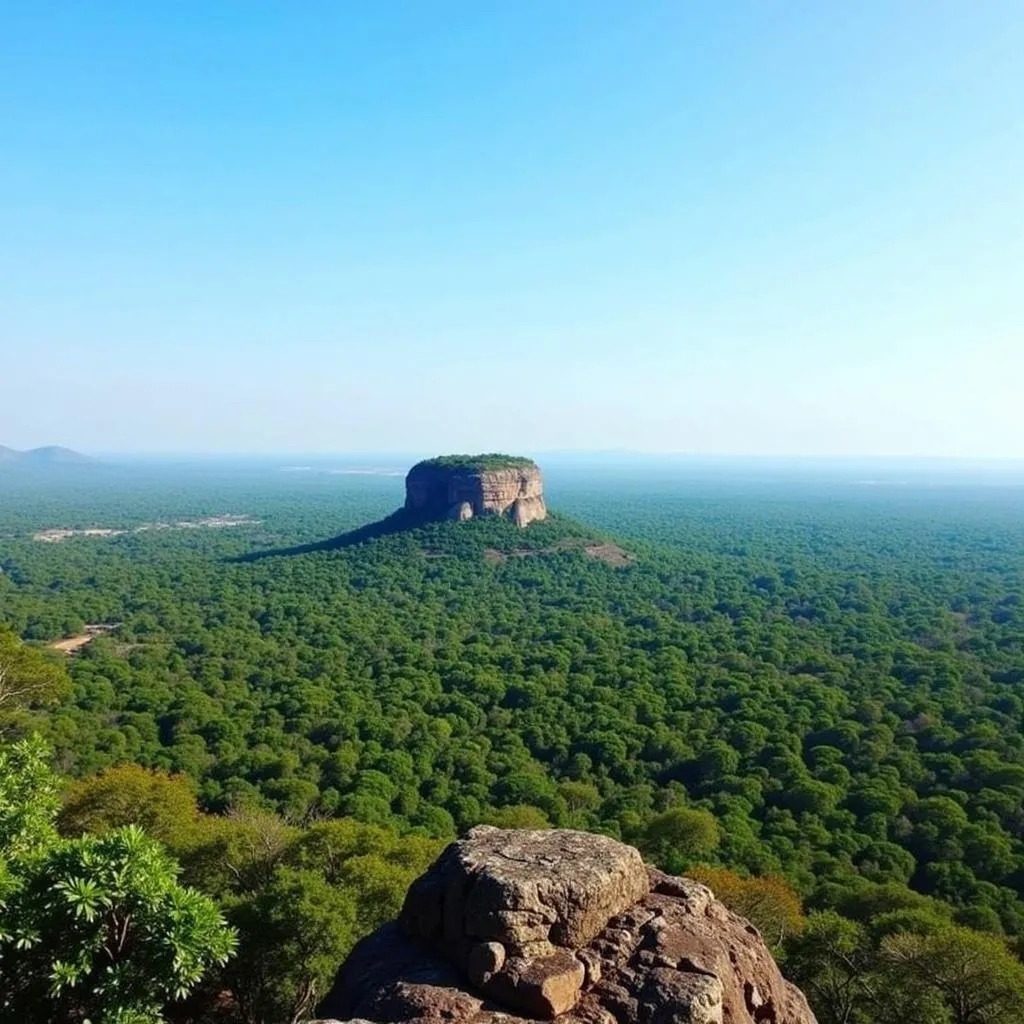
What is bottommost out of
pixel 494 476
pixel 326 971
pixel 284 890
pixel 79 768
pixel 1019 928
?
pixel 1019 928

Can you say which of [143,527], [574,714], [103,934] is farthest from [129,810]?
[143,527]

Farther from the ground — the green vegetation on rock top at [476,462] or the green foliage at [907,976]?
the green vegetation on rock top at [476,462]

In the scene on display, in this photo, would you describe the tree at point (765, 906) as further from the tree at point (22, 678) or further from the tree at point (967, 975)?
the tree at point (22, 678)

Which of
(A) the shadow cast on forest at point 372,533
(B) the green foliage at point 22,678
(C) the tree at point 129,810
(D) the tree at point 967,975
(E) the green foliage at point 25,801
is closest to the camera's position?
(E) the green foliage at point 25,801

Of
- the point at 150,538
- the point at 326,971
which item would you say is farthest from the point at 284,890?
the point at 150,538

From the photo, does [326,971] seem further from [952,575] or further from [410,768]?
[952,575]

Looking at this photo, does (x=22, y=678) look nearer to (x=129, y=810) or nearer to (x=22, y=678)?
(x=22, y=678)

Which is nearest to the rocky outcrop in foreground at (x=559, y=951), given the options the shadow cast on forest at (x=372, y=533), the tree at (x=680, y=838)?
the tree at (x=680, y=838)
